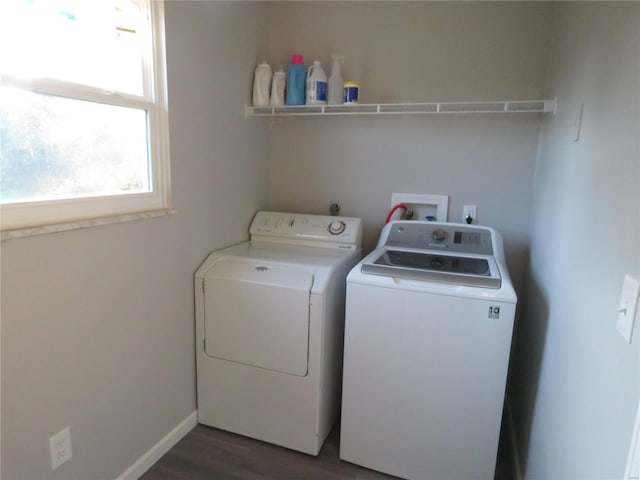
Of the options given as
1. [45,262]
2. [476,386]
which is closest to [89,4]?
[45,262]

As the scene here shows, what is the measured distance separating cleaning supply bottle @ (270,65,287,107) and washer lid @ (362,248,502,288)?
1.03 metres

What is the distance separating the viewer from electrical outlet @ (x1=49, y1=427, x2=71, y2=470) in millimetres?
1338

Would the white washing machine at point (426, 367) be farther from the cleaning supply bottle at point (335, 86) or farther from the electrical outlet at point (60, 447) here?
the electrical outlet at point (60, 447)

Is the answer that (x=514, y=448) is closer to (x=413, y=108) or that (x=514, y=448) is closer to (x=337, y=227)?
(x=337, y=227)

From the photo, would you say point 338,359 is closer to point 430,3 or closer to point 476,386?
point 476,386

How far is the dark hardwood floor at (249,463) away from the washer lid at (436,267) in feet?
3.05

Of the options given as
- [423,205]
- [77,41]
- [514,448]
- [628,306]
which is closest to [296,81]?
[423,205]

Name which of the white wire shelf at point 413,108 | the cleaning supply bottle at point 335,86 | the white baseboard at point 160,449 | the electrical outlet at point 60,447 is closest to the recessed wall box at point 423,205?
the white wire shelf at point 413,108

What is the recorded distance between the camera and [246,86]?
7.31ft

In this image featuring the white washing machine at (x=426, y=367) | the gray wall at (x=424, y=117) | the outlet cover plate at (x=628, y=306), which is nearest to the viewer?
the outlet cover plate at (x=628, y=306)

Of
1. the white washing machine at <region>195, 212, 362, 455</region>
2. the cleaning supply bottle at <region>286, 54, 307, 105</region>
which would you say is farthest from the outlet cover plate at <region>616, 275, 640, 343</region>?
the cleaning supply bottle at <region>286, 54, 307, 105</region>

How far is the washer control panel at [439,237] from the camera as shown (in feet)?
6.68

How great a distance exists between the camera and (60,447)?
4.47 ft

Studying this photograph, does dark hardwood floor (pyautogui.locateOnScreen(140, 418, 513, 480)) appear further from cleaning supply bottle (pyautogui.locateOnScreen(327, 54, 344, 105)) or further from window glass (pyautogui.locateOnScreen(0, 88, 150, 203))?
cleaning supply bottle (pyautogui.locateOnScreen(327, 54, 344, 105))
